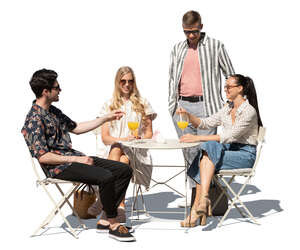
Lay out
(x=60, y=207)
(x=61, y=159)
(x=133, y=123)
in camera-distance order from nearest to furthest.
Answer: (x=61, y=159) → (x=60, y=207) → (x=133, y=123)

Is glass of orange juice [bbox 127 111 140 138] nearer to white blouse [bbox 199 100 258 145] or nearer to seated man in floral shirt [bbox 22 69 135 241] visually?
seated man in floral shirt [bbox 22 69 135 241]

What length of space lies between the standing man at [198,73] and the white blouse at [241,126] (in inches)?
17.1

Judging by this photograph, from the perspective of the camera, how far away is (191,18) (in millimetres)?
6902

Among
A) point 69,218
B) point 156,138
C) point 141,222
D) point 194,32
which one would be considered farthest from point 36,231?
point 194,32

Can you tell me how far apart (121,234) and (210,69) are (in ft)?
7.75

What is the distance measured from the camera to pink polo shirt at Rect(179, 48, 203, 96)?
7.10 m

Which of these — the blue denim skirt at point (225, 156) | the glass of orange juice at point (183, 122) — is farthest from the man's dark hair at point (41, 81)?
the blue denim skirt at point (225, 156)

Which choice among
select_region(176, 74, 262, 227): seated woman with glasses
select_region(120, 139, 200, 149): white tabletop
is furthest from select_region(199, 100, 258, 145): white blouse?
select_region(120, 139, 200, 149): white tabletop

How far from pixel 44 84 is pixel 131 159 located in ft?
4.48

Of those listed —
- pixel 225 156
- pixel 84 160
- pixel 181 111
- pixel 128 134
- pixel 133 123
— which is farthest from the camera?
pixel 128 134

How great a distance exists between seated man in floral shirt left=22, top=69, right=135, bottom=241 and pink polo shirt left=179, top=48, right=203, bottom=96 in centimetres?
153

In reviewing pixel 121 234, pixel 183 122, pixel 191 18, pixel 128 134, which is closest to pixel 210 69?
pixel 191 18

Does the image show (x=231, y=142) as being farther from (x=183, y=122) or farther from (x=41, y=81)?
(x=41, y=81)

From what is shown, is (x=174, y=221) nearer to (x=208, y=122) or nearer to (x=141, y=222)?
(x=141, y=222)
